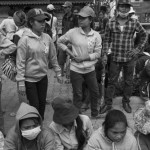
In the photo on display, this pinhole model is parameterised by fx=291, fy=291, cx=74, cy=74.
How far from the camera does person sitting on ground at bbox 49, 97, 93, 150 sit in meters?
3.25

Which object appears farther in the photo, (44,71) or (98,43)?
(98,43)

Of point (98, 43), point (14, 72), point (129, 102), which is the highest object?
point (98, 43)

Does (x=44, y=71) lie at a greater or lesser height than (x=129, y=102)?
greater

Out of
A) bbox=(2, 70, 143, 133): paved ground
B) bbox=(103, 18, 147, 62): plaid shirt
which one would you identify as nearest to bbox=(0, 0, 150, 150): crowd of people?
bbox=(103, 18, 147, 62): plaid shirt

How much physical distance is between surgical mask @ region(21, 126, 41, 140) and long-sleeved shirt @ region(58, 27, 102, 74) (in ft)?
5.63

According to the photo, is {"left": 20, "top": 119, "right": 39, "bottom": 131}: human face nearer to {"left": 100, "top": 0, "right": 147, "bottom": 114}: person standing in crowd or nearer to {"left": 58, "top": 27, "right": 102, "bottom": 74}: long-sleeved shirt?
{"left": 58, "top": 27, "right": 102, "bottom": 74}: long-sleeved shirt

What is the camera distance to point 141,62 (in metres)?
5.55

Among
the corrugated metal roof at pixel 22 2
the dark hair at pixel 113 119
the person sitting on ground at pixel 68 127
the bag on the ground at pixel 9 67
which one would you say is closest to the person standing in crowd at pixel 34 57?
the bag on the ground at pixel 9 67

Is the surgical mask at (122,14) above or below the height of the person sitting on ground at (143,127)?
above

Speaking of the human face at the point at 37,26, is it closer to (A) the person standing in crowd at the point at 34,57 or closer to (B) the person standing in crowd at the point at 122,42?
(A) the person standing in crowd at the point at 34,57

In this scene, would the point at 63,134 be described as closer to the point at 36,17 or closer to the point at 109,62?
the point at 36,17

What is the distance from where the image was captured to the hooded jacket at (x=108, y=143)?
3020 millimetres

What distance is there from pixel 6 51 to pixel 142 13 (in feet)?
27.4

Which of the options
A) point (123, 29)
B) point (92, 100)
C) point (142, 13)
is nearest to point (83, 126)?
point (92, 100)
